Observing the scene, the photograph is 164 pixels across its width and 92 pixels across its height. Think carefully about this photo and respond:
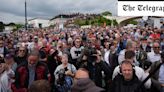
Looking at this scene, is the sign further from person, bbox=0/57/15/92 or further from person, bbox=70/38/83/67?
person, bbox=70/38/83/67

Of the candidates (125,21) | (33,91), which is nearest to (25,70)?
(33,91)

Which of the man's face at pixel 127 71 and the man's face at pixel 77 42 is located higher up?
the man's face at pixel 77 42

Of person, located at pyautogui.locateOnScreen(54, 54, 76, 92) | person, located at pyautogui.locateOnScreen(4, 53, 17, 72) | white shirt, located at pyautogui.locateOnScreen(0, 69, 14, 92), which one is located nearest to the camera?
white shirt, located at pyautogui.locateOnScreen(0, 69, 14, 92)

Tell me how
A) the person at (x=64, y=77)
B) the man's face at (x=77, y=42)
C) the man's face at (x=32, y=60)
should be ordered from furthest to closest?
the man's face at (x=77, y=42)
the person at (x=64, y=77)
the man's face at (x=32, y=60)

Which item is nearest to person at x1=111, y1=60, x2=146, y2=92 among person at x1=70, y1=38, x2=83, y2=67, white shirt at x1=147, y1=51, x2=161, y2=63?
white shirt at x1=147, y1=51, x2=161, y2=63

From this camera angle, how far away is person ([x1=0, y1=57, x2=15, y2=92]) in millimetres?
7598

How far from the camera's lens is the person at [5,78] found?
760cm

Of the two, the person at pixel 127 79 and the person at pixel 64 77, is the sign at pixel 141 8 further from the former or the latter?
the person at pixel 64 77

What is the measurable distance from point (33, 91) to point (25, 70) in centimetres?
365

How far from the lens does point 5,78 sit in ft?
25.2

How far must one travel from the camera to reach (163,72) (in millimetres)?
7066

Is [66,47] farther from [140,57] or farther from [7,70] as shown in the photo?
[7,70]

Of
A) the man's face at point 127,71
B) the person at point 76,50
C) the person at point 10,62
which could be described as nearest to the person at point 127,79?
the man's face at point 127,71

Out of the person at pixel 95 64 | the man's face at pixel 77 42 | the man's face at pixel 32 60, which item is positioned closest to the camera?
the man's face at pixel 32 60
